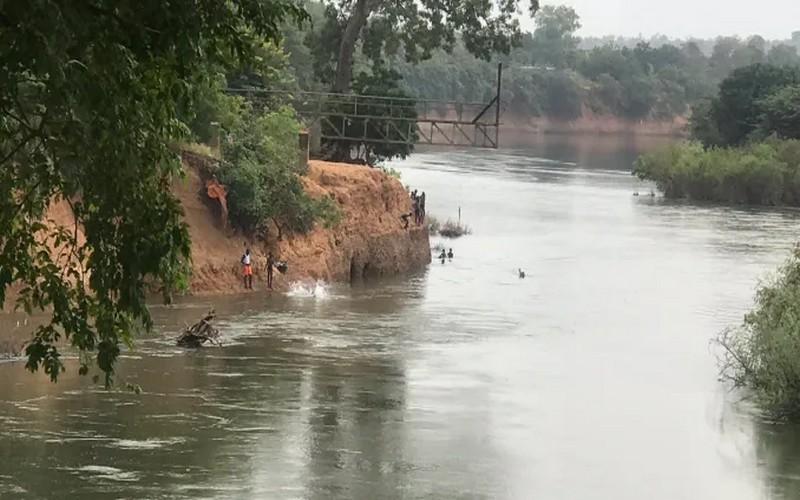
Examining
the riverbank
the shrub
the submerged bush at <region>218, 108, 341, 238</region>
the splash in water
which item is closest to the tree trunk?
the shrub

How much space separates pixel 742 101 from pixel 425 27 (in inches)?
2171

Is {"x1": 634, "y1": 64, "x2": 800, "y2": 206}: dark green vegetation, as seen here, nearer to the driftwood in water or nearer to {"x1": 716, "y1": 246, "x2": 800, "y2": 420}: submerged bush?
{"x1": 716, "y1": 246, "x2": 800, "y2": 420}: submerged bush

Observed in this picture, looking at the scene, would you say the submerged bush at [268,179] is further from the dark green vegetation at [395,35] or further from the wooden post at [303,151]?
the dark green vegetation at [395,35]

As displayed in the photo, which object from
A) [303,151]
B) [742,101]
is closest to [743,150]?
[742,101]

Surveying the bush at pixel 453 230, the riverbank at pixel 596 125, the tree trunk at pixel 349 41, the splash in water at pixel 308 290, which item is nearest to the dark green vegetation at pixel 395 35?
the tree trunk at pixel 349 41

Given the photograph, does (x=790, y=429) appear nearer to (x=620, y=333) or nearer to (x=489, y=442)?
(x=489, y=442)

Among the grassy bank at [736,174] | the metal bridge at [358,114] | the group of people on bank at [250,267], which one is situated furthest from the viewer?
the grassy bank at [736,174]

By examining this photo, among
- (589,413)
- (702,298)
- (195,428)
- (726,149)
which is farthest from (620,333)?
(726,149)

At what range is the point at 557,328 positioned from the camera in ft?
153

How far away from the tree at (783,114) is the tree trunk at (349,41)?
49798 mm

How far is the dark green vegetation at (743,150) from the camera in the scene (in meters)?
97.0

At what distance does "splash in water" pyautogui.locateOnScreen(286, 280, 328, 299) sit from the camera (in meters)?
49.4

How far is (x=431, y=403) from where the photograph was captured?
33531 mm

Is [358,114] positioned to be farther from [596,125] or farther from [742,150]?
[596,125]
